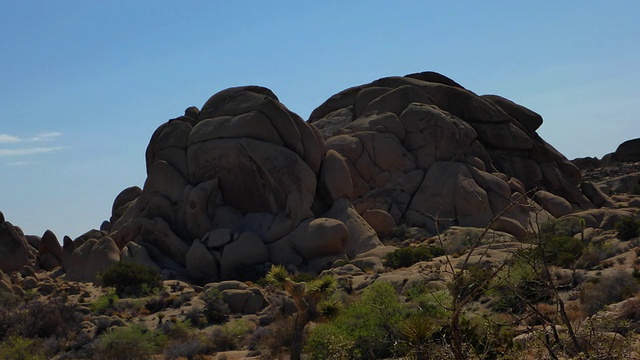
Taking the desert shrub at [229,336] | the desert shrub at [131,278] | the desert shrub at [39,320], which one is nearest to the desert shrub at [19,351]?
the desert shrub at [39,320]

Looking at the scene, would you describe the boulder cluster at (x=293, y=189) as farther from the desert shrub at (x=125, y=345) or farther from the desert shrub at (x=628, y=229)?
the desert shrub at (x=125, y=345)

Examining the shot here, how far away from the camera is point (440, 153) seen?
43.8 meters

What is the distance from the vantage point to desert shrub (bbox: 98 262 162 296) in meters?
31.7

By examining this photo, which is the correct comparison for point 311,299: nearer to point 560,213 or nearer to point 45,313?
point 45,313

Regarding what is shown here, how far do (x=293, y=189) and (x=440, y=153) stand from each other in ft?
31.3

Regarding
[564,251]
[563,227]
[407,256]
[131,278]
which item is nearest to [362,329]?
[564,251]

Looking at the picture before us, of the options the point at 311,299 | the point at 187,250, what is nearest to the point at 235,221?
the point at 187,250

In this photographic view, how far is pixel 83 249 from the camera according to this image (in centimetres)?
3806

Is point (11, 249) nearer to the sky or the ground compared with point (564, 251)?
nearer to the sky

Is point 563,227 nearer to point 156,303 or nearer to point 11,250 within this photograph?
point 156,303

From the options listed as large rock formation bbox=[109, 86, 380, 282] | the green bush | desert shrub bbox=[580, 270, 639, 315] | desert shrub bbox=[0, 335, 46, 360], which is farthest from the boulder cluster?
desert shrub bbox=[0, 335, 46, 360]

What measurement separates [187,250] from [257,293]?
9.08 meters

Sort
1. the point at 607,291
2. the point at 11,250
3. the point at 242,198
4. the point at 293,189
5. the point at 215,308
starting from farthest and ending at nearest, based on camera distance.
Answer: the point at 11,250, the point at 242,198, the point at 293,189, the point at 215,308, the point at 607,291

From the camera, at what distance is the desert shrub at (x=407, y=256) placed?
3234cm
